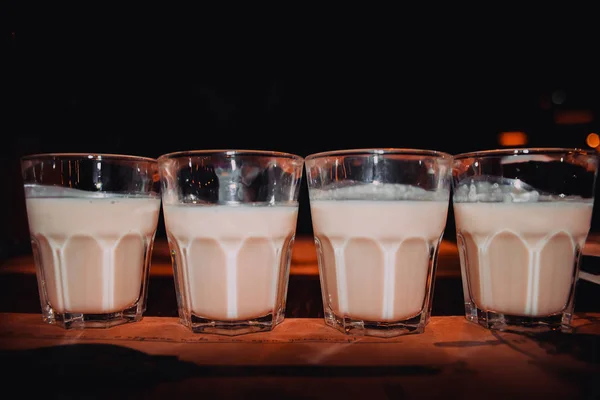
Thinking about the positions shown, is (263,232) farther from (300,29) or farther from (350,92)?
(350,92)

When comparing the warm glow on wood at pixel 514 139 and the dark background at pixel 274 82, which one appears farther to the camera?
the warm glow on wood at pixel 514 139

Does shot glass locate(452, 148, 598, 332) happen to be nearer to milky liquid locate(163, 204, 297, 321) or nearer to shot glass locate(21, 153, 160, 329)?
milky liquid locate(163, 204, 297, 321)

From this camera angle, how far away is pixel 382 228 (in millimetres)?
674

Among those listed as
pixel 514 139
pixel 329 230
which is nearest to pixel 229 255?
pixel 329 230

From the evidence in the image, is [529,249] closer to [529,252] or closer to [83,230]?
[529,252]

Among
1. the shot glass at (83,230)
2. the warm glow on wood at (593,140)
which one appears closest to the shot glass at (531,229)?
the shot glass at (83,230)

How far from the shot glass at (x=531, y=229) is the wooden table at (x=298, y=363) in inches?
2.0

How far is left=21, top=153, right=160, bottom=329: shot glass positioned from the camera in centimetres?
71

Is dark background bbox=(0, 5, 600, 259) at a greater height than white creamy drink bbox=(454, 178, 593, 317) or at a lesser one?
greater

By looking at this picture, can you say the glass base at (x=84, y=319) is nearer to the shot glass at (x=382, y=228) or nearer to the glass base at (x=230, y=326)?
the glass base at (x=230, y=326)

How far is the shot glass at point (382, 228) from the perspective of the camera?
68 centimetres

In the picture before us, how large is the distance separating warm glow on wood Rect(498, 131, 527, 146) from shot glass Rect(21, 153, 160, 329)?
3.73 metres

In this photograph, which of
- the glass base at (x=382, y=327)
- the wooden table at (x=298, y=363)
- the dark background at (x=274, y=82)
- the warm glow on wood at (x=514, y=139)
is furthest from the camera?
the warm glow on wood at (x=514, y=139)

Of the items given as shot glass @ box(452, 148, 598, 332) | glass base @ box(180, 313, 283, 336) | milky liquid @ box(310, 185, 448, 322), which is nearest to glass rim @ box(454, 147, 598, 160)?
shot glass @ box(452, 148, 598, 332)
